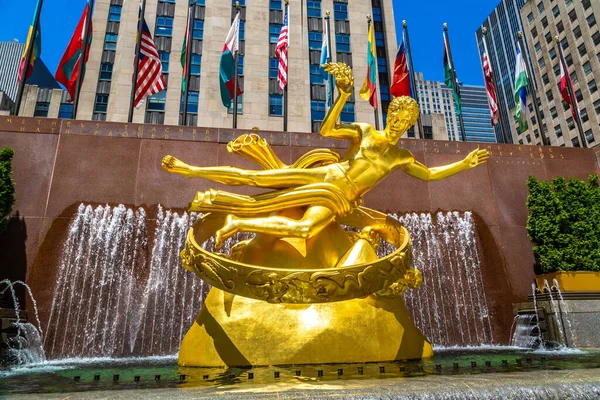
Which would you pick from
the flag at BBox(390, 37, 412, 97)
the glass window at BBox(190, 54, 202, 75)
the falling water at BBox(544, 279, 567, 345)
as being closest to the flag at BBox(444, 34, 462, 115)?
the flag at BBox(390, 37, 412, 97)

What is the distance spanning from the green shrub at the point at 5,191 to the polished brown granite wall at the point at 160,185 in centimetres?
62

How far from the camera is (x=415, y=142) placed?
1551 centimetres

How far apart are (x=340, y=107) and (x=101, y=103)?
37.4 metres

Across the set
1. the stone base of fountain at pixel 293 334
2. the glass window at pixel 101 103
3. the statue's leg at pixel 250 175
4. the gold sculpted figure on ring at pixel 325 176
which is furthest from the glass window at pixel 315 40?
the stone base of fountain at pixel 293 334

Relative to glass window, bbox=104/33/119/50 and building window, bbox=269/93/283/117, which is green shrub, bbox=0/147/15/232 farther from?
glass window, bbox=104/33/119/50

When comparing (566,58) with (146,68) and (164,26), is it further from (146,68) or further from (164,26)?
(146,68)

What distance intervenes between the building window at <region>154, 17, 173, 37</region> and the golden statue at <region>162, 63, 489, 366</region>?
38.1 metres

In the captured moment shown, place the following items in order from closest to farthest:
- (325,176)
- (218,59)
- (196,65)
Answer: (325,176) < (218,59) < (196,65)

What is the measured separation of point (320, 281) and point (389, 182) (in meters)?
9.53

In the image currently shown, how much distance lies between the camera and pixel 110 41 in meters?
41.2

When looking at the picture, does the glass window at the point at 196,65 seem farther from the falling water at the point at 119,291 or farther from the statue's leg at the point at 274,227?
the statue's leg at the point at 274,227

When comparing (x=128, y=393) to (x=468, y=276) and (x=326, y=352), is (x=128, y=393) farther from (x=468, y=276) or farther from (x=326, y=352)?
(x=468, y=276)

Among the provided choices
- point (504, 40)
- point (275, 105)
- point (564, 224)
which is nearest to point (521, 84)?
point (564, 224)

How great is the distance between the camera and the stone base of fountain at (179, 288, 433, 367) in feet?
18.9
